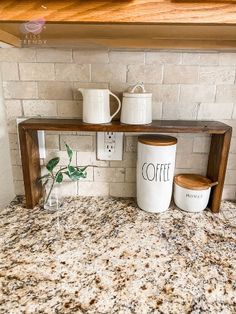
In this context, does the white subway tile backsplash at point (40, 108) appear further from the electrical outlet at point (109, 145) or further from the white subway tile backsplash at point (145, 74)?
the white subway tile backsplash at point (145, 74)

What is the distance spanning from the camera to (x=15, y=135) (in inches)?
37.1

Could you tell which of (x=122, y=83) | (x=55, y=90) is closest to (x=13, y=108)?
(x=55, y=90)

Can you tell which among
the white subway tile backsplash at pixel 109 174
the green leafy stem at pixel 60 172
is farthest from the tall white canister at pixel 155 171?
the green leafy stem at pixel 60 172

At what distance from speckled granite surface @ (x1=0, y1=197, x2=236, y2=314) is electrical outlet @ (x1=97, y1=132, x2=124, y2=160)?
203 mm

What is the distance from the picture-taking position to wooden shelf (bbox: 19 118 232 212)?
77 cm

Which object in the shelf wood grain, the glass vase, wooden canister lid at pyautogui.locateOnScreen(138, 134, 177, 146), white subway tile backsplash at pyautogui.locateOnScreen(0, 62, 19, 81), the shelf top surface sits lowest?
the glass vase

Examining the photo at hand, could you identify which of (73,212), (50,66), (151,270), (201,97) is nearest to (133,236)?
(151,270)

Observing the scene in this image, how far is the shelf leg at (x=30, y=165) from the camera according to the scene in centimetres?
82

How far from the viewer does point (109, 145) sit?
940 millimetres

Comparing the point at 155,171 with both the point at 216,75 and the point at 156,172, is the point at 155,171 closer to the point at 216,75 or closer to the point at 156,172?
the point at 156,172

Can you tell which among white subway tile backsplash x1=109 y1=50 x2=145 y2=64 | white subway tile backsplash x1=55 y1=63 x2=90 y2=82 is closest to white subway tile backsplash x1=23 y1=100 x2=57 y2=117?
white subway tile backsplash x1=55 y1=63 x2=90 y2=82

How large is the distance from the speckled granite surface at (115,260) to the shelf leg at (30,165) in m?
0.06

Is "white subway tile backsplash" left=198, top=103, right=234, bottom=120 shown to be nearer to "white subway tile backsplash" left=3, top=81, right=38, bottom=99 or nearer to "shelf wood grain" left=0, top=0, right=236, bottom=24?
"shelf wood grain" left=0, top=0, right=236, bottom=24

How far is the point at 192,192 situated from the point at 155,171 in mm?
170
